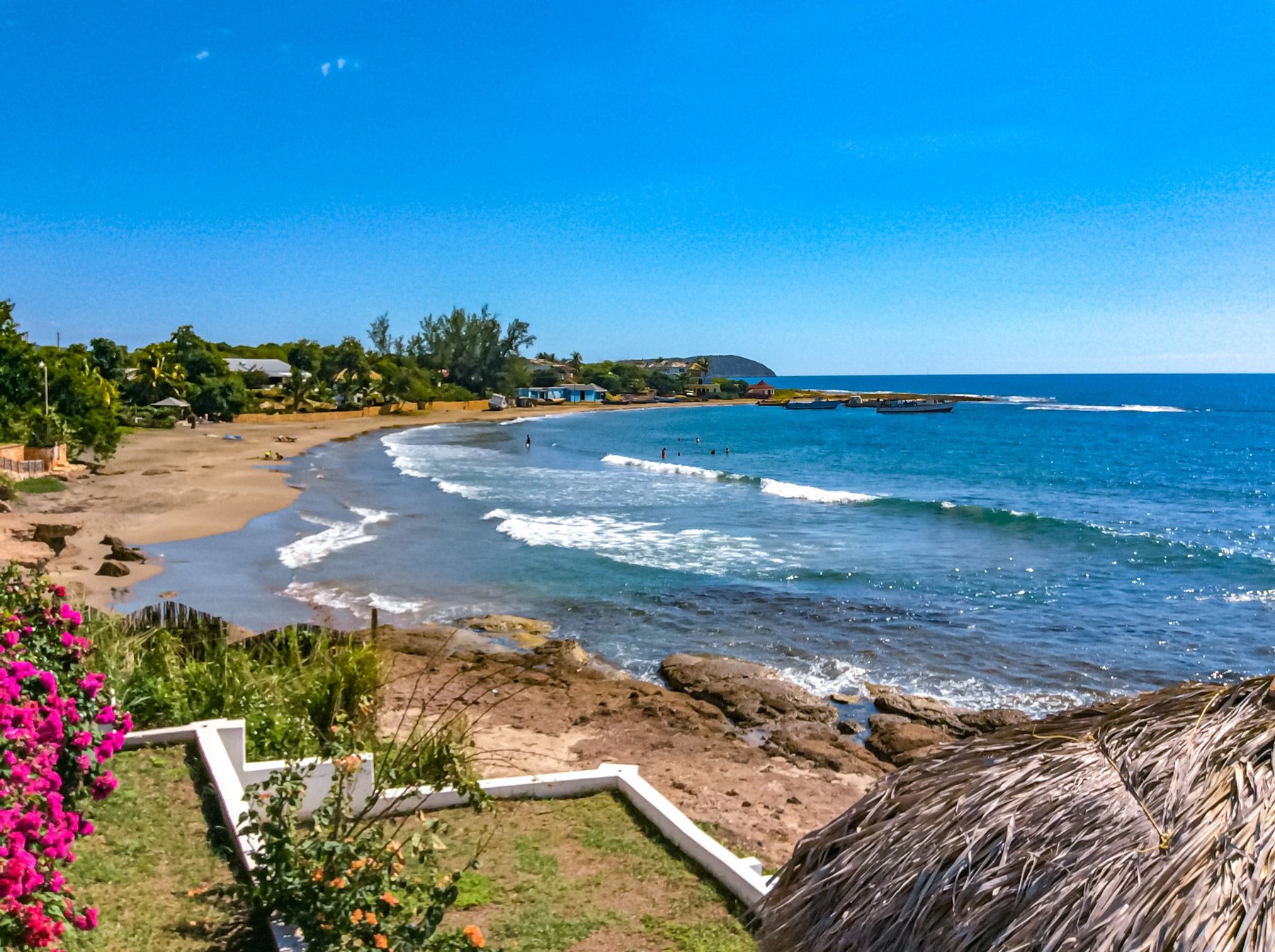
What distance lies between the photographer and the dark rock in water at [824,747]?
37.6 feet

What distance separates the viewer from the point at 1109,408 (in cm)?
13088

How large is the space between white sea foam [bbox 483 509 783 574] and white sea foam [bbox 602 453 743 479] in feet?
56.9

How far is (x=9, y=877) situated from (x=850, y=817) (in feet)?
10.9

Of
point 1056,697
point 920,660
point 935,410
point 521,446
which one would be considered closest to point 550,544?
point 920,660

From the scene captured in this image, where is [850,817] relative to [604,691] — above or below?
above

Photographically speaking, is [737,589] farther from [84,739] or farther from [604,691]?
[84,739]

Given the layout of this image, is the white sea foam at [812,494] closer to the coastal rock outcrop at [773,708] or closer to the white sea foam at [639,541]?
the white sea foam at [639,541]

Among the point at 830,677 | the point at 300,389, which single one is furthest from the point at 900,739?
the point at 300,389

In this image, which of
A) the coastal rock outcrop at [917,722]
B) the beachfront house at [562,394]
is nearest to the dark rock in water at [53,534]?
the coastal rock outcrop at [917,722]

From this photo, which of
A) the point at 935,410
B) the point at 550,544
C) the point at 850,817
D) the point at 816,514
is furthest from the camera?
the point at 935,410

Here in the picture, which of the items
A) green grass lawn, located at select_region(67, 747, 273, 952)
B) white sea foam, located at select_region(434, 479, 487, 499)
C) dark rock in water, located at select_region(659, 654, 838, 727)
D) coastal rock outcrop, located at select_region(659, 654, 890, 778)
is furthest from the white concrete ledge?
white sea foam, located at select_region(434, 479, 487, 499)

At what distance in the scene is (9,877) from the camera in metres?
3.61

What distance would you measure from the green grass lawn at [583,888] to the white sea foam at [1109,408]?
130 metres

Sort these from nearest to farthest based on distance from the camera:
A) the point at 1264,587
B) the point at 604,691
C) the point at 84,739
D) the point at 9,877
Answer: the point at 9,877
the point at 84,739
the point at 604,691
the point at 1264,587
